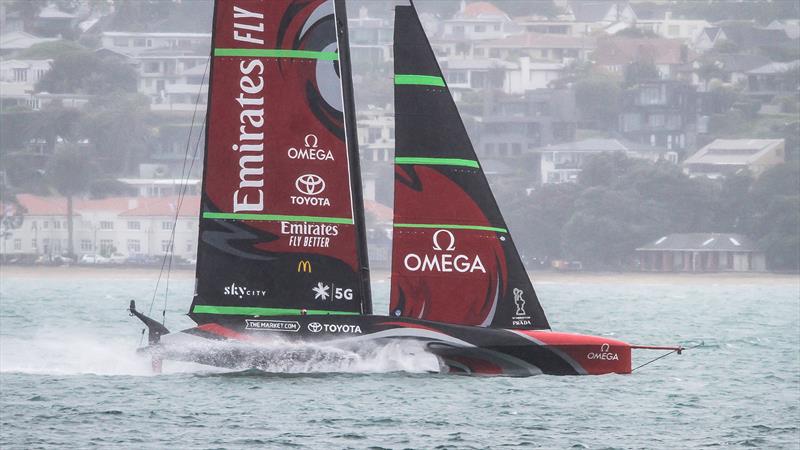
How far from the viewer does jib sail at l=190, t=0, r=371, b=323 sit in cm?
2291

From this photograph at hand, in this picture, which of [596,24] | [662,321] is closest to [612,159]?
[662,321]

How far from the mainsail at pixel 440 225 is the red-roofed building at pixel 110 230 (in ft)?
282

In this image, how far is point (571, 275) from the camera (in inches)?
3912

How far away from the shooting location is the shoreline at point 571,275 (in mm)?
95688

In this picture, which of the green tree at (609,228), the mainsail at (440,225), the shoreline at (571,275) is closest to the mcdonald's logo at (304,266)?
the mainsail at (440,225)

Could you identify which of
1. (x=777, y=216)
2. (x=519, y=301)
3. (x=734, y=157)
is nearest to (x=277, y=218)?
(x=519, y=301)

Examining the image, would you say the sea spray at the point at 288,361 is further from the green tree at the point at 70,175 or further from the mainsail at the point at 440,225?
the green tree at the point at 70,175

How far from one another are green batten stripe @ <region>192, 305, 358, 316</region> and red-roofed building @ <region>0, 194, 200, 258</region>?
85113 millimetres

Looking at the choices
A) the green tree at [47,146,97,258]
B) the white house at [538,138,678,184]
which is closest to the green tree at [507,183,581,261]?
the white house at [538,138,678,184]

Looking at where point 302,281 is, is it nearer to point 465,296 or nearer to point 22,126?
point 465,296

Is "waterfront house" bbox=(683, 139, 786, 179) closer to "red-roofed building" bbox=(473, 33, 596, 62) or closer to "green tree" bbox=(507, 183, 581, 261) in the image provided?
"green tree" bbox=(507, 183, 581, 261)

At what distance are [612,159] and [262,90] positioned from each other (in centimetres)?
9016

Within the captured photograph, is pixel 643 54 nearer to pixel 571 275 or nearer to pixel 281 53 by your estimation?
pixel 571 275

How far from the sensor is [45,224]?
4496 inches
